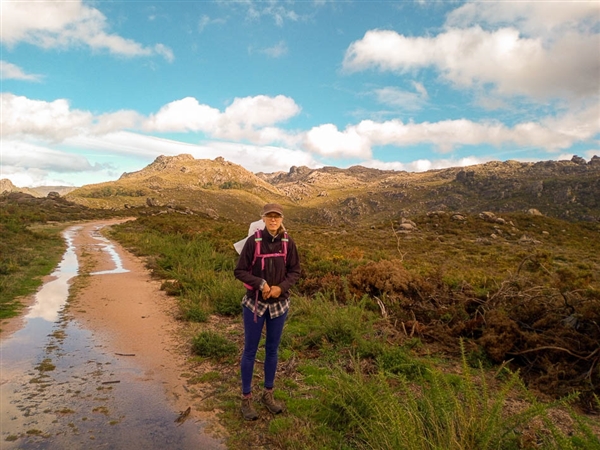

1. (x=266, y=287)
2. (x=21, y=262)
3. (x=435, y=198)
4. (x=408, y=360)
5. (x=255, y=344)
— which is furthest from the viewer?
(x=435, y=198)

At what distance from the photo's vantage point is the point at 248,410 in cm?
382

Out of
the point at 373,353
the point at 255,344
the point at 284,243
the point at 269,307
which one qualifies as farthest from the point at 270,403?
the point at 373,353

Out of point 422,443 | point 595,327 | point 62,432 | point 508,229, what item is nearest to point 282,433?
point 422,443

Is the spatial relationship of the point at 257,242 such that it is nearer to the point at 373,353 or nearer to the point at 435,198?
the point at 373,353

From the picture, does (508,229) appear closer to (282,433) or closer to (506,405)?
(506,405)

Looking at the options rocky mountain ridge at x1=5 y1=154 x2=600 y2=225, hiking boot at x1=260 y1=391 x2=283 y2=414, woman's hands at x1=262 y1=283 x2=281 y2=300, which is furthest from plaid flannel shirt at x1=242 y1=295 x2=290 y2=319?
rocky mountain ridge at x1=5 y1=154 x2=600 y2=225

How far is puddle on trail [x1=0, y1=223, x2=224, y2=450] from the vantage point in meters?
3.32

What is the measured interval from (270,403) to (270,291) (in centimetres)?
131

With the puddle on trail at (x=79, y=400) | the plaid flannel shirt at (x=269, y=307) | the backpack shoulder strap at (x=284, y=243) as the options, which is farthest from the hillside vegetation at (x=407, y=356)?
the backpack shoulder strap at (x=284, y=243)

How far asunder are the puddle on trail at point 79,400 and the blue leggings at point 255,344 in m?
0.69

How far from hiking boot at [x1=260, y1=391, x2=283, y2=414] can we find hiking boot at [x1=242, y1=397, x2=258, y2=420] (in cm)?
20

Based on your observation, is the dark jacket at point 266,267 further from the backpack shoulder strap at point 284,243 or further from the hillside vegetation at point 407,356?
the hillside vegetation at point 407,356

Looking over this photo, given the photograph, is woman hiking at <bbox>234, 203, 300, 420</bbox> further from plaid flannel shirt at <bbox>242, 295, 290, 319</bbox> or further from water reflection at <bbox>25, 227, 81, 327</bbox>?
water reflection at <bbox>25, 227, 81, 327</bbox>

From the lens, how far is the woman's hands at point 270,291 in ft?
12.3
